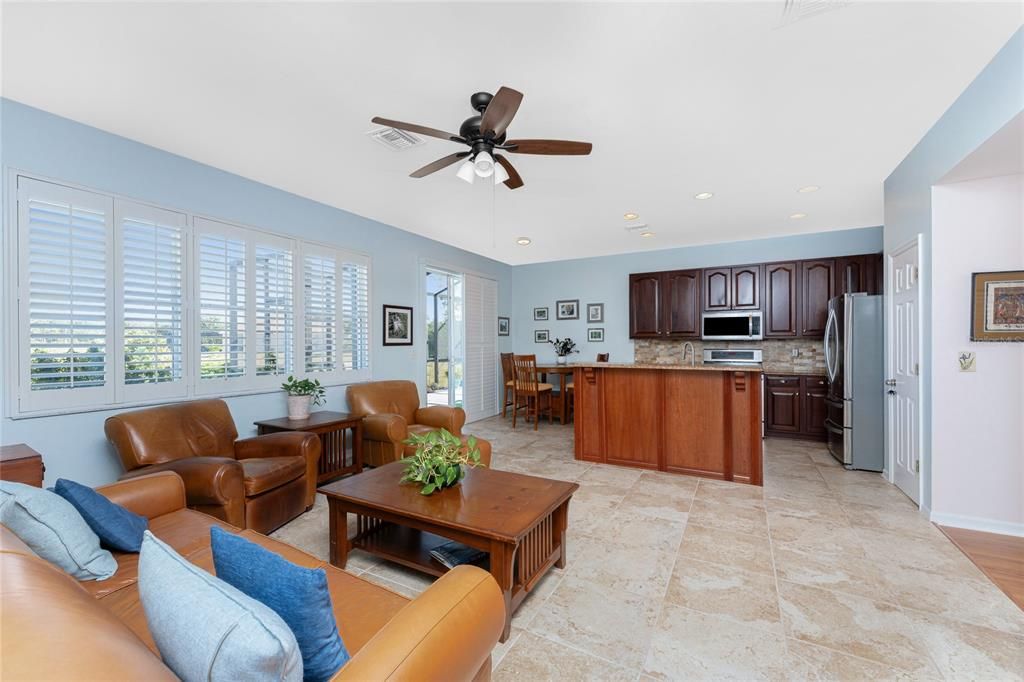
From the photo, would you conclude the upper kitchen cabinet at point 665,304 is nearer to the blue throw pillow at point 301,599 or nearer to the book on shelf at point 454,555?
the book on shelf at point 454,555

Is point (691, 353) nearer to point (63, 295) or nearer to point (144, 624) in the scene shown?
point (144, 624)

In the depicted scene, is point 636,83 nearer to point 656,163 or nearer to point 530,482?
point 656,163

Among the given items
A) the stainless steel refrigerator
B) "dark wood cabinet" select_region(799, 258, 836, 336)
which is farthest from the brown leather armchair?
"dark wood cabinet" select_region(799, 258, 836, 336)

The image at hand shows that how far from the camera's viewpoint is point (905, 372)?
3.30 metres

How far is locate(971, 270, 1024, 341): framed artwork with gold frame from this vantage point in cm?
254

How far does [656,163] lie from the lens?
3236 mm

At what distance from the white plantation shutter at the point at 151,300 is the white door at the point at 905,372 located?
17.6ft

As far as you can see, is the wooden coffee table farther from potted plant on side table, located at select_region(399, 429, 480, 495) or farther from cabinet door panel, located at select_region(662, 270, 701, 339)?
cabinet door panel, located at select_region(662, 270, 701, 339)

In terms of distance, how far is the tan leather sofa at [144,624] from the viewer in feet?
1.93

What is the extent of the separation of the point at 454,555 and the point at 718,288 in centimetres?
519

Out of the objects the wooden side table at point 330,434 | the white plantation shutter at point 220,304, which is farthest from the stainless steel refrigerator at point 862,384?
the white plantation shutter at point 220,304

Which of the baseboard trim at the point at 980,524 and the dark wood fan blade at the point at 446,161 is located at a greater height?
the dark wood fan blade at the point at 446,161

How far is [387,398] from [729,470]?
3.34 m

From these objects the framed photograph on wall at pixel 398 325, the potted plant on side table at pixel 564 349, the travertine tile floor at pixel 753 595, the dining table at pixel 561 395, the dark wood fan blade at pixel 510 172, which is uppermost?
the dark wood fan blade at pixel 510 172
